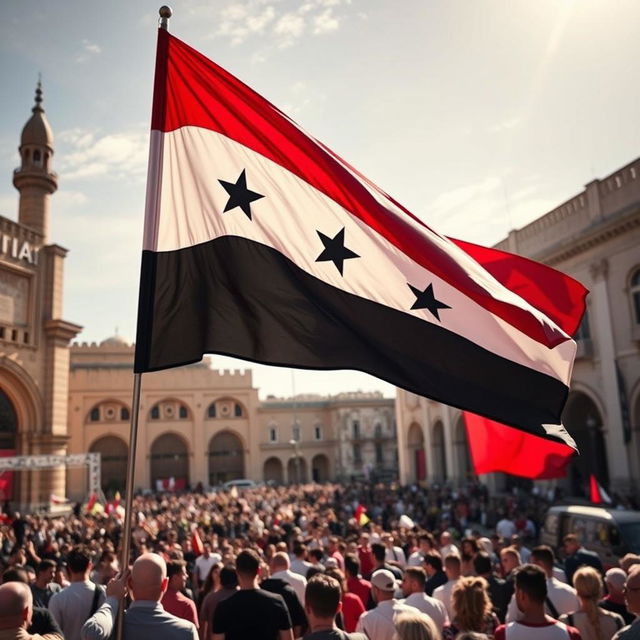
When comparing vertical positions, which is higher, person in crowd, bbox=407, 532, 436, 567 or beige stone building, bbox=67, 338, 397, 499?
beige stone building, bbox=67, 338, 397, 499

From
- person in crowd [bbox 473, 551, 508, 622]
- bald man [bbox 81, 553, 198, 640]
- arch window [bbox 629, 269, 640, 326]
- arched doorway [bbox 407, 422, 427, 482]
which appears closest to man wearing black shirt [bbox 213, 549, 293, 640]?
bald man [bbox 81, 553, 198, 640]

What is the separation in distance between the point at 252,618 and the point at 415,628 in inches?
54.3

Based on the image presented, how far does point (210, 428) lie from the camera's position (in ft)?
191

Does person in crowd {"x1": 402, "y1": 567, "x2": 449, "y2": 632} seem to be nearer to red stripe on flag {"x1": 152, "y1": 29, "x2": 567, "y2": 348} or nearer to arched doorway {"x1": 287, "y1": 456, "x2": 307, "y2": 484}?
red stripe on flag {"x1": 152, "y1": 29, "x2": 567, "y2": 348}

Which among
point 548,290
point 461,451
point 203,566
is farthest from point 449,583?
point 461,451

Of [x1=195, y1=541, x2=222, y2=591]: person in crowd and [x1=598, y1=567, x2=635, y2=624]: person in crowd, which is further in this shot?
[x1=195, y1=541, x2=222, y2=591]: person in crowd

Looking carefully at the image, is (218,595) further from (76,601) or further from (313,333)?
(313,333)

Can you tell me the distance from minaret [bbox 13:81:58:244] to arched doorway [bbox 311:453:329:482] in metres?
42.1

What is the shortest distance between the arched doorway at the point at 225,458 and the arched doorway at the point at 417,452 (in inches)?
901

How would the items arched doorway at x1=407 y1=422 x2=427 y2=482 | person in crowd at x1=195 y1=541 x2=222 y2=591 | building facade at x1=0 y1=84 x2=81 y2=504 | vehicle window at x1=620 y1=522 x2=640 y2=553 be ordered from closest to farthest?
person in crowd at x1=195 y1=541 x2=222 y2=591 → vehicle window at x1=620 y1=522 x2=640 y2=553 → building facade at x1=0 y1=84 x2=81 y2=504 → arched doorway at x1=407 y1=422 x2=427 y2=482

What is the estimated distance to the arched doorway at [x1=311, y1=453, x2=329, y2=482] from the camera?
2557 inches

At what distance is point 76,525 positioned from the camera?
64.4 feet

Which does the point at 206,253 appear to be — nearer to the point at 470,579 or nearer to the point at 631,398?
the point at 470,579

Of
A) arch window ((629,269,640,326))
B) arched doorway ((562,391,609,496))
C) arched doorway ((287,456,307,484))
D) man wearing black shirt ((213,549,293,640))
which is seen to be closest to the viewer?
man wearing black shirt ((213,549,293,640))
